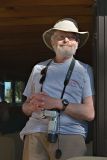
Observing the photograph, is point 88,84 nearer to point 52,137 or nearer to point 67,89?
point 67,89

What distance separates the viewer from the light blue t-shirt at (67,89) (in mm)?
3502

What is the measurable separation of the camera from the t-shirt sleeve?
256 mm

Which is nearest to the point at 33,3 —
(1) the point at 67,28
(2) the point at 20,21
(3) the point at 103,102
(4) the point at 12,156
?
(2) the point at 20,21

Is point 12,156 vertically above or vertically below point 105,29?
below

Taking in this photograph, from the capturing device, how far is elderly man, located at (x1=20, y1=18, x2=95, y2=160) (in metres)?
3.47

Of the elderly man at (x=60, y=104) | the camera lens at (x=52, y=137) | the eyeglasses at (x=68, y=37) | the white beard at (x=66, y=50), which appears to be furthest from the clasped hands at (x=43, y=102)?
the eyeglasses at (x=68, y=37)

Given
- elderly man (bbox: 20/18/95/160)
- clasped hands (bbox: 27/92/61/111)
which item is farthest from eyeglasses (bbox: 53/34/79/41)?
clasped hands (bbox: 27/92/61/111)

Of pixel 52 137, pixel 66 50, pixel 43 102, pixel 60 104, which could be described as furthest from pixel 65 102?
pixel 66 50

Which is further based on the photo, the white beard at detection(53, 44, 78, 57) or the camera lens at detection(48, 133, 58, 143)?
the white beard at detection(53, 44, 78, 57)

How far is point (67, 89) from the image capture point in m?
3.53

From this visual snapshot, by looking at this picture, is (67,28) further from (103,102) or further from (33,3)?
(33,3)

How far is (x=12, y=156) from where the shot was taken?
6328 mm

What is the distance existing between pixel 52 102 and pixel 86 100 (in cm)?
25

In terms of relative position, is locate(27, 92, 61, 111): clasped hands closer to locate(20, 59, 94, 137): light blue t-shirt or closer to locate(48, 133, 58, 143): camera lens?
locate(20, 59, 94, 137): light blue t-shirt
